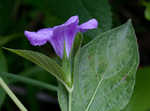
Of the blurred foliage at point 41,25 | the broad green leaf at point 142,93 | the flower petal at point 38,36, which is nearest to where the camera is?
the flower petal at point 38,36

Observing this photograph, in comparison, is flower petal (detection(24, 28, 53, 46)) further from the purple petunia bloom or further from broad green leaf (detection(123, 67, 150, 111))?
broad green leaf (detection(123, 67, 150, 111))

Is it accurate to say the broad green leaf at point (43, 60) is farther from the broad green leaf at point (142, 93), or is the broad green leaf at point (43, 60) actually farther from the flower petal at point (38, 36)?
the broad green leaf at point (142, 93)

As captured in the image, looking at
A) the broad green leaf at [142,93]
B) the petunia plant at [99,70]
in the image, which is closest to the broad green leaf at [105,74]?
the petunia plant at [99,70]

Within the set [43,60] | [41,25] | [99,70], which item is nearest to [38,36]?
[43,60]

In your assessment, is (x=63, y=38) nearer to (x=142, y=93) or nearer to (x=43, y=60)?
(x=43, y=60)

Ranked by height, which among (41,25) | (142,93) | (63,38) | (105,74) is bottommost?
(142,93)

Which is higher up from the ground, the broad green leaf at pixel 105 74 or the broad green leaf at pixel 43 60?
the broad green leaf at pixel 43 60

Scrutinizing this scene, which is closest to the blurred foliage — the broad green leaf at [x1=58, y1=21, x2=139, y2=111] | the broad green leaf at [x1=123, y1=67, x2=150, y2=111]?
the broad green leaf at [x1=123, y1=67, x2=150, y2=111]

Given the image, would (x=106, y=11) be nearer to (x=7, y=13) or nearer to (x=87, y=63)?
(x=87, y=63)
